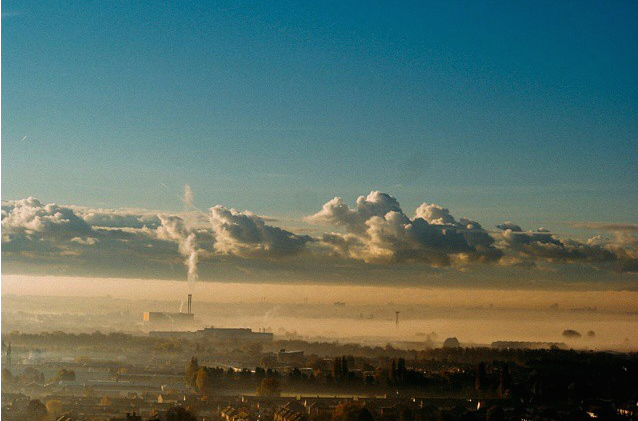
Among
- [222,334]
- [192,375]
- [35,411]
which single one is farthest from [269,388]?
[222,334]

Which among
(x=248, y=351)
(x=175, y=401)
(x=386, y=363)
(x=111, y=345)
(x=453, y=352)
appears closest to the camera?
(x=175, y=401)

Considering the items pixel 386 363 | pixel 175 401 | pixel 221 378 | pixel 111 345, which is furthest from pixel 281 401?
pixel 111 345

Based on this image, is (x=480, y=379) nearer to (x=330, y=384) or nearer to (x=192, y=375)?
(x=330, y=384)

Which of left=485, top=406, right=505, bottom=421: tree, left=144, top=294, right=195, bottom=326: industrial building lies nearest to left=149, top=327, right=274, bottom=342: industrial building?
left=144, top=294, right=195, bottom=326: industrial building

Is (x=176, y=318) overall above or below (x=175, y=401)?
above

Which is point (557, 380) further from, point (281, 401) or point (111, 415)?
point (111, 415)

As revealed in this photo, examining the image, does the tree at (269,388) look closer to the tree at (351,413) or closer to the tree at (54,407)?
the tree at (54,407)

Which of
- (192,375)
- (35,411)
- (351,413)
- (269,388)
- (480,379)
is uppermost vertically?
(480,379)

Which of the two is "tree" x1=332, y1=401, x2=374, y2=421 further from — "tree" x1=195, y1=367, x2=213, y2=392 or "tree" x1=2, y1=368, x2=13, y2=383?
"tree" x1=2, y1=368, x2=13, y2=383

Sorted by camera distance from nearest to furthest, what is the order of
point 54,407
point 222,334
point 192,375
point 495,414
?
point 495,414 → point 54,407 → point 192,375 → point 222,334
